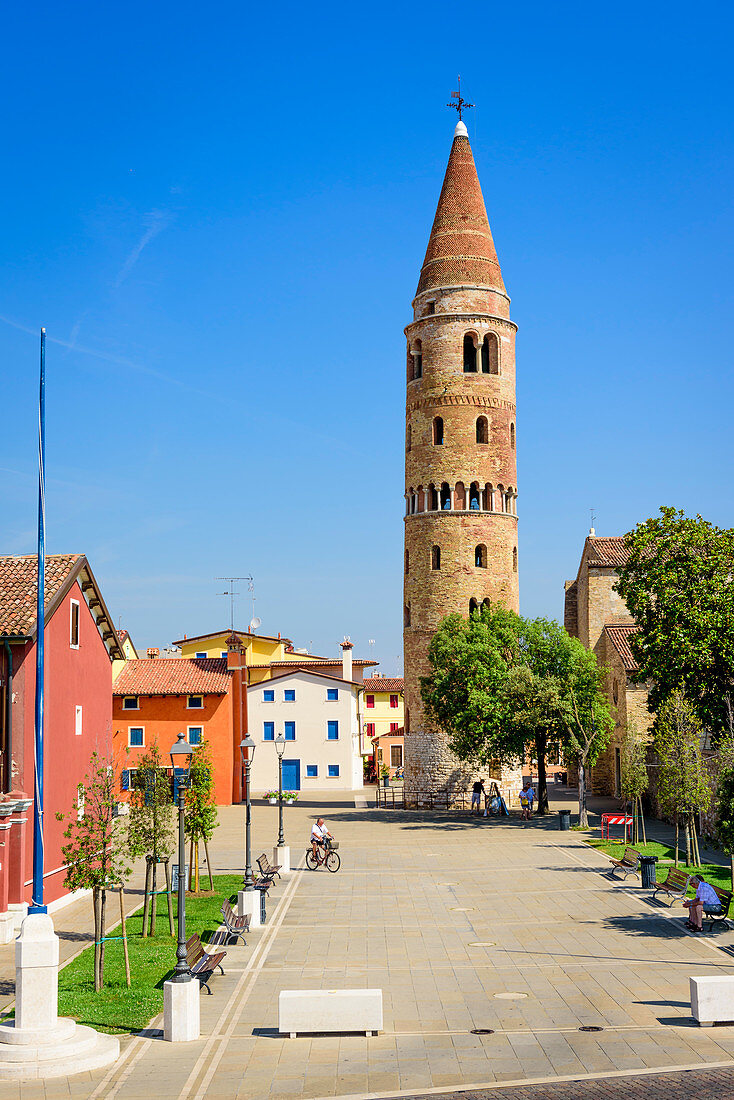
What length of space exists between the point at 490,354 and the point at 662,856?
3129 cm

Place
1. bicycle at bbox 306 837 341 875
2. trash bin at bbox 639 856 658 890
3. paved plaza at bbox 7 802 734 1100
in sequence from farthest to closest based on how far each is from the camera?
bicycle at bbox 306 837 341 875, trash bin at bbox 639 856 658 890, paved plaza at bbox 7 802 734 1100

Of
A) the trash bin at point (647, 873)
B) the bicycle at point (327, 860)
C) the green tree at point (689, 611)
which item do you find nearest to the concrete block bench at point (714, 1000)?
the trash bin at point (647, 873)

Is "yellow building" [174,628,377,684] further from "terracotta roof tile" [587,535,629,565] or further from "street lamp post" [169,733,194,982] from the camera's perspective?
"street lamp post" [169,733,194,982]

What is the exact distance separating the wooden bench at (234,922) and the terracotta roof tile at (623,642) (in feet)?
105

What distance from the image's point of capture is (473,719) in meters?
45.5

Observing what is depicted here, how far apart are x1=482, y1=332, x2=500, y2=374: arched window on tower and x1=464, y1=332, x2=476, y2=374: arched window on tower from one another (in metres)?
0.53

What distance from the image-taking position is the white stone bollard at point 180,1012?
1459cm

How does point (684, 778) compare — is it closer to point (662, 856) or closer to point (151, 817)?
point (662, 856)

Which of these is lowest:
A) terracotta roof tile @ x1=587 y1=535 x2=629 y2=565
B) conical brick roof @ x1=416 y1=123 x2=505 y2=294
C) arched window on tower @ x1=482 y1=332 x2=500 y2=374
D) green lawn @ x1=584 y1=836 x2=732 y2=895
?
green lawn @ x1=584 y1=836 x2=732 y2=895

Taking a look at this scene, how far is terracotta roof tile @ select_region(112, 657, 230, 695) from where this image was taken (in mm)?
55812

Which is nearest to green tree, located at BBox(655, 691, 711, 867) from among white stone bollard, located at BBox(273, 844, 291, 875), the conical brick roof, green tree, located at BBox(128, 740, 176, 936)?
white stone bollard, located at BBox(273, 844, 291, 875)

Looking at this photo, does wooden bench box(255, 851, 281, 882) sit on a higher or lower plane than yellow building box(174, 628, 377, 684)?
lower

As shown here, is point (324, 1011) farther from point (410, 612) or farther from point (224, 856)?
point (410, 612)

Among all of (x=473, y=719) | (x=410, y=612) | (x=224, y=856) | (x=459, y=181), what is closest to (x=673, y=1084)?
(x=224, y=856)
